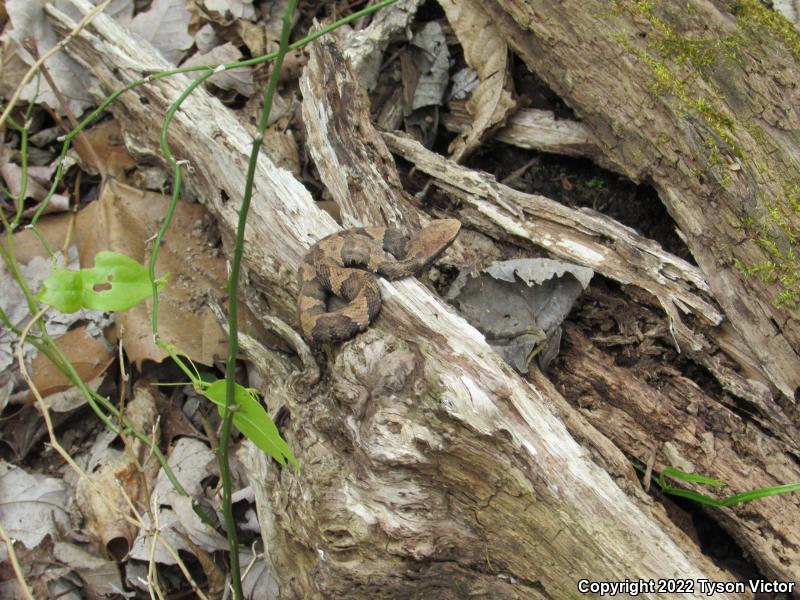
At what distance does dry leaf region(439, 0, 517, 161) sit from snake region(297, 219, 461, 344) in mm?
884

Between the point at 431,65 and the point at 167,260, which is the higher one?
the point at 431,65

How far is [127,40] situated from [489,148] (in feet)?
9.17

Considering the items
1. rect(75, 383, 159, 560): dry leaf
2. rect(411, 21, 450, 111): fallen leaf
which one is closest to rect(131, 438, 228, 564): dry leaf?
rect(75, 383, 159, 560): dry leaf

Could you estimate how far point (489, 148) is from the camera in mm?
5230

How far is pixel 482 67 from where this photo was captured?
5.07 meters

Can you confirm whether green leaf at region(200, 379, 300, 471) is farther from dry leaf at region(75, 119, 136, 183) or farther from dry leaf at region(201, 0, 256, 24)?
dry leaf at region(201, 0, 256, 24)

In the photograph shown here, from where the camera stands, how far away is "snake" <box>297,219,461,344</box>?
3922mm

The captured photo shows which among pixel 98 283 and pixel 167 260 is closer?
pixel 98 283

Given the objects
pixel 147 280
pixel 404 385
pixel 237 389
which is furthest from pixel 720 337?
pixel 147 280

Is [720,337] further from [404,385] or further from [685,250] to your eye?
[404,385]

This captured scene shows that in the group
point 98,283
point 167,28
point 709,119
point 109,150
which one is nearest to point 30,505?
point 98,283

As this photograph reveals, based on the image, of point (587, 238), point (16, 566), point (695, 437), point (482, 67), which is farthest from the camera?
point (482, 67)

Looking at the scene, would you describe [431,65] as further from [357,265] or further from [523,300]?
[523,300]

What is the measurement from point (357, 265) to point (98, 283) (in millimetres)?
2227
